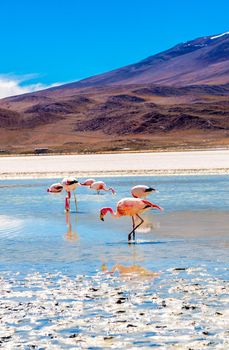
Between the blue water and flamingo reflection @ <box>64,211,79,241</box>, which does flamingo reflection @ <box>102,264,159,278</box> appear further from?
flamingo reflection @ <box>64,211,79,241</box>

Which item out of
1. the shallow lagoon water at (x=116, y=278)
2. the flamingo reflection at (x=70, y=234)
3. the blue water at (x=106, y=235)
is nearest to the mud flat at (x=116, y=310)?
the shallow lagoon water at (x=116, y=278)

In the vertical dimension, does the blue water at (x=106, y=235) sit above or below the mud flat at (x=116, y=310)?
above

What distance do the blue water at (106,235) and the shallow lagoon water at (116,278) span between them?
18mm

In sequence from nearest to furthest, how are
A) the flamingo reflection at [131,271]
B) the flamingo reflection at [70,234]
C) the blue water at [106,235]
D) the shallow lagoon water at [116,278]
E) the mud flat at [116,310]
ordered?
1. the mud flat at [116,310]
2. the shallow lagoon water at [116,278]
3. the flamingo reflection at [131,271]
4. the blue water at [106,235]
5. the flamingo reflection at [70,234]

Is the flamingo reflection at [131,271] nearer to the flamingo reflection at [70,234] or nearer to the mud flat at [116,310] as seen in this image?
the mud flat at [116,310]

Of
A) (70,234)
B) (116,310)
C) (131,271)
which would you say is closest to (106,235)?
(70,234)

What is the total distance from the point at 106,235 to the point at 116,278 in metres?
4.44

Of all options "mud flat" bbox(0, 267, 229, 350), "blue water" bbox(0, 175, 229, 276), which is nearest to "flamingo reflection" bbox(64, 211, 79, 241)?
"blue water" bbox(0, 175, 229, 276)

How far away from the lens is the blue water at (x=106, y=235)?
10266 mm

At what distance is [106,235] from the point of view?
13.5 meters

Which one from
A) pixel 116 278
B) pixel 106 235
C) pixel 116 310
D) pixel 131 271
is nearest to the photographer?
pixel 116 310

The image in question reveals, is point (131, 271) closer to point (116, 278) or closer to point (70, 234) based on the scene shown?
point (116, 278)

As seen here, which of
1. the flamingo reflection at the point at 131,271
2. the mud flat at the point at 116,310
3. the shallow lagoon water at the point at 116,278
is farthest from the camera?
the flamingo reflection at the point at 131,271

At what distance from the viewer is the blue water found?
10266mm
